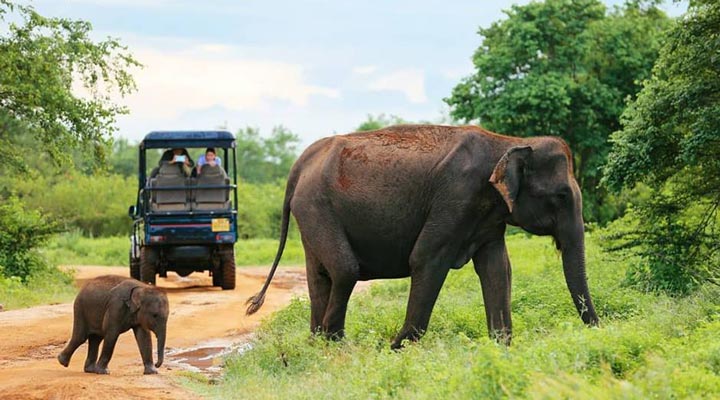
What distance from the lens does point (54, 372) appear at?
11.7m

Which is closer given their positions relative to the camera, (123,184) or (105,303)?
(105,303)

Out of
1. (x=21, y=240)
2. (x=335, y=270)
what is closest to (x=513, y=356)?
(x=335, y=270)

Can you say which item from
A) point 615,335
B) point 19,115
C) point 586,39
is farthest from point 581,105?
point 615,335

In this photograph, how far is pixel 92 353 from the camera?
1212 centimetres

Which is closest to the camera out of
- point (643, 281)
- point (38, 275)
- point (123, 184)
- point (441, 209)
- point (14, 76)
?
point (441, 209)

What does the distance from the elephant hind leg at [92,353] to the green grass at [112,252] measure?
914 inches

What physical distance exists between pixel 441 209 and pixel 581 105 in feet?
83.2

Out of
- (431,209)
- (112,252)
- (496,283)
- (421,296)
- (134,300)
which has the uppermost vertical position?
(431,209)

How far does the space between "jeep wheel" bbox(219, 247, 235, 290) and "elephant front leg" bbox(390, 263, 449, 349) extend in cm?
1310

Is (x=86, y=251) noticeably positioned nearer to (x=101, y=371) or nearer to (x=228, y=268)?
(x=228, y=268)

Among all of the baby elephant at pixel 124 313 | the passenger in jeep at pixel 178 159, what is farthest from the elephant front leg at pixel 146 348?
the passenger in jeep at pixel 178 159

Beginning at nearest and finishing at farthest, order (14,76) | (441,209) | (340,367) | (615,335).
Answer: (615,335), (340,367), (441,209), (14,76)

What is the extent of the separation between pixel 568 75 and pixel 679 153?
801 inches

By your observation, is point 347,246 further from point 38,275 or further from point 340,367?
point 38,275
